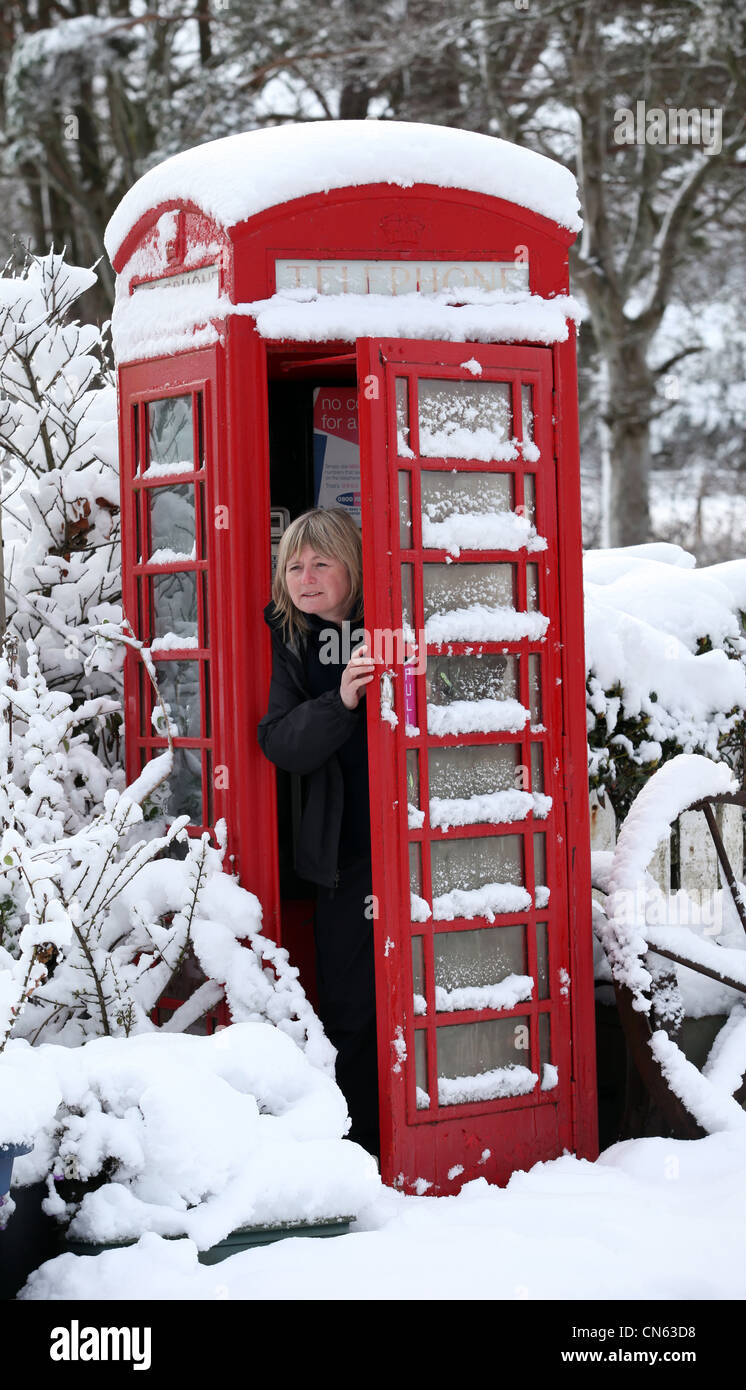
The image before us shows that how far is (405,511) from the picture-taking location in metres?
4.12

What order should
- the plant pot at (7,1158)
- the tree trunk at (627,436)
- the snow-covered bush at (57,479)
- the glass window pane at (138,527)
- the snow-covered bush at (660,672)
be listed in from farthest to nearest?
the tree trunk at (627,436) → the snow-covered bush at (660,672) → the snow-covered bush at (57,479) → the glass window pane at (138,527) → the plant pot at (7,1158)

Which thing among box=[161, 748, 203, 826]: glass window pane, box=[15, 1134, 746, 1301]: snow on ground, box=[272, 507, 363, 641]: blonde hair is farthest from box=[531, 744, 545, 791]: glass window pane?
box=[15, 1134, 746, 1301]: snow on ground

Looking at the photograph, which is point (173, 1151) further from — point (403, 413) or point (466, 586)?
point (403, 413)

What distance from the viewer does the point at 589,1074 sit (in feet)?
14.7

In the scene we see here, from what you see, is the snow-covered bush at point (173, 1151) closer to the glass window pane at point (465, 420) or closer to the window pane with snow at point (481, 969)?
the window pane with snow at point (481, 969)

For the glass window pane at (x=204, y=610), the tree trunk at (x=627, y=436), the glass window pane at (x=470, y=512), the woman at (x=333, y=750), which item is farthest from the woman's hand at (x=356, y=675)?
the tree trunk at (x=627, y=436)

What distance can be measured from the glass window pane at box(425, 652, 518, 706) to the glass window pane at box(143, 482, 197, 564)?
2.76 ft

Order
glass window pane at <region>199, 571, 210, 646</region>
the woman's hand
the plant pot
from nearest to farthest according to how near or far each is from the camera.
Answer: the plant pot < the woman's hand < glass window pane at <region>199, 571, 210, 646</region>

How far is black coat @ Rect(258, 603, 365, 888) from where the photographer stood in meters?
4.08

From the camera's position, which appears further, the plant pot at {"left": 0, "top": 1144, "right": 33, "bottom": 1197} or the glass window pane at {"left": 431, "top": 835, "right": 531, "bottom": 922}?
the glass window pane at {"left": 431, "top": 835, "right": 531, "bottom": 922}

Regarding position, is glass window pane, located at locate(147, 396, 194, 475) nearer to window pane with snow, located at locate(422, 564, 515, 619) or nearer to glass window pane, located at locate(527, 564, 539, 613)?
window pane with snow, located at locate(422, 564, 515, 619)

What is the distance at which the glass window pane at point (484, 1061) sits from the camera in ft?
13.8

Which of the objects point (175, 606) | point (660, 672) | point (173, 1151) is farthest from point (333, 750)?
point (660, 672)

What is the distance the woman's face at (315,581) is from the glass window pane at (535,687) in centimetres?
62
